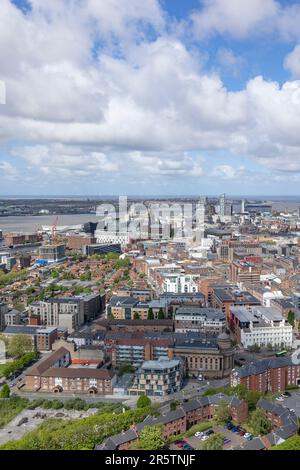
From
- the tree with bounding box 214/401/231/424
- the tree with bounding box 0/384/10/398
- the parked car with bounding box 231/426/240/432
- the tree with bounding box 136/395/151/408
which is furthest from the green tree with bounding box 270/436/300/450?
the tree with bounding box 0/384/10/398

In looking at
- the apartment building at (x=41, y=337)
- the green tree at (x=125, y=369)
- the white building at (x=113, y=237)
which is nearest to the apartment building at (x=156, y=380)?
the green tree at (x=125, y=369)

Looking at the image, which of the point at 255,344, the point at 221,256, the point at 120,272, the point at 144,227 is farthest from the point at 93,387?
the point at 144,227

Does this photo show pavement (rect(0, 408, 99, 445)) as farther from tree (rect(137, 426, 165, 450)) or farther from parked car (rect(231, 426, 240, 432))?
parked car (rect(231, 426, 240, 432))

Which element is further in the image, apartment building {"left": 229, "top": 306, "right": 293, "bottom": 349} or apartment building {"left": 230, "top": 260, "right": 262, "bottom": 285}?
apartment building {"left": 230, "top": 260, "right": 262, "bottom": 285}

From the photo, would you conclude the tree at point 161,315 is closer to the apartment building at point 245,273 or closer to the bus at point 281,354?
the bus at point 281,354

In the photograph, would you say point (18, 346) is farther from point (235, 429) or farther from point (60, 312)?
point (235, 429)

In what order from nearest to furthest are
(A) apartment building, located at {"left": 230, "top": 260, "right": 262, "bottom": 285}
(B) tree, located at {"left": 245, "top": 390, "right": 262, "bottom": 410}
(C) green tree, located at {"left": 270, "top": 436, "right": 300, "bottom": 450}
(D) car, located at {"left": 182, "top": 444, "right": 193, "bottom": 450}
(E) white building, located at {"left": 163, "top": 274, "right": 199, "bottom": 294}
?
(C) green tree, located at {"left": 270, "top": 436, "right": 300, "bottom": 450}, (D) car, located at {"left": 182, "top": 444, "right": 193, "bottom": 450}, (B) tree, located at {"left": 245, "top": 390, "right": 262, "bottom": 410}, (E) white building, located at {"left": 163, "top": 274, "right": 199, "bottom": 294}, (A) apartment building, located at {"left": 230, "top": 260, "right": 262, "bottom": 285}

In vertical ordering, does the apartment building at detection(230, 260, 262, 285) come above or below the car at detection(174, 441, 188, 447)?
above
